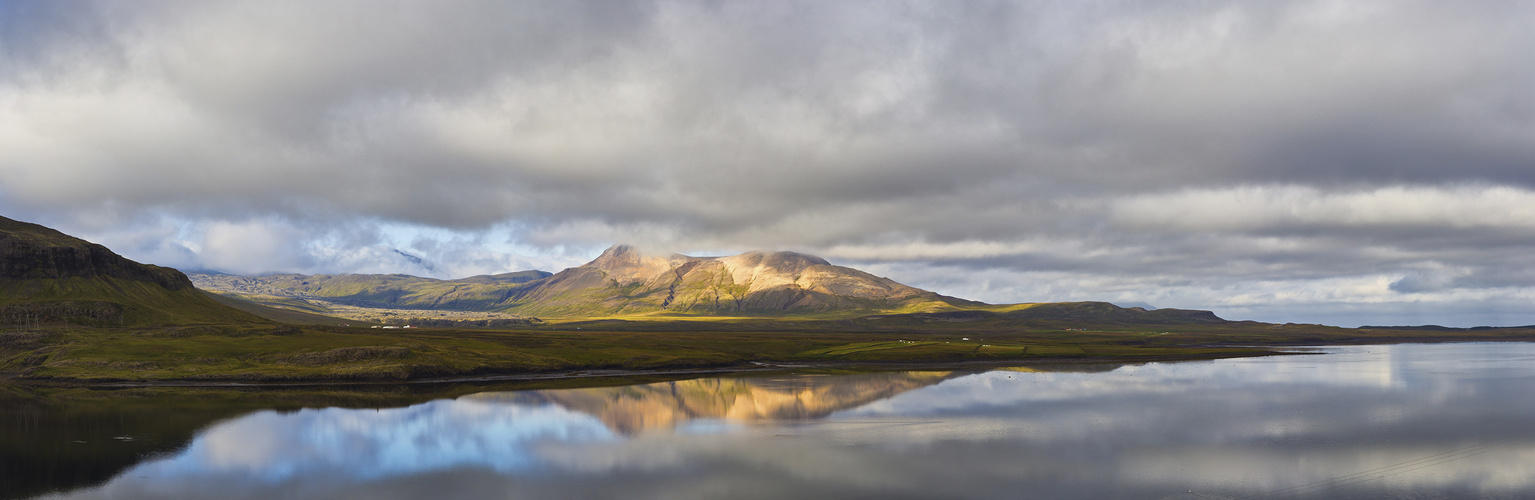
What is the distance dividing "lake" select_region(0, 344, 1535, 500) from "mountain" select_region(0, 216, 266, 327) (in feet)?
272

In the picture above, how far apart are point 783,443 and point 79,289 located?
190680mm

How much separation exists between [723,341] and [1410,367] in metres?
126

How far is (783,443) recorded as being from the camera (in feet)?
169

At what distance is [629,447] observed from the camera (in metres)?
50.4

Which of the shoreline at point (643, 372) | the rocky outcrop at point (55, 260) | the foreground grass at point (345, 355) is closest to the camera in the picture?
the shoreline at point (643, 372)

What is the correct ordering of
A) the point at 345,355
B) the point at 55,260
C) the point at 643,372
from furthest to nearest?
the point at 55,260 < the point at 643,372 < the point at 345,355

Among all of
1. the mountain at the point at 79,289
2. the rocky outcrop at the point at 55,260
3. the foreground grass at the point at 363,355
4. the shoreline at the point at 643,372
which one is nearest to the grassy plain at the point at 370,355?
the foreground grass at the point at 363,355

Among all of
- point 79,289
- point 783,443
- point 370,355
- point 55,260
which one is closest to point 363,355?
point 370,355

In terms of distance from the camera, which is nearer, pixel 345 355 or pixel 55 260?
pixel 345 355

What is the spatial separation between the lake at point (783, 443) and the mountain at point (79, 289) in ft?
272

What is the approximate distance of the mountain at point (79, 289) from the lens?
14912 centimetres

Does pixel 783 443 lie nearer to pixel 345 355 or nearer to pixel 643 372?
pixel 643 372

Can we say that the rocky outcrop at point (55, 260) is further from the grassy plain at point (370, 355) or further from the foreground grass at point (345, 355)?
the grassy plain at point (370, 355)

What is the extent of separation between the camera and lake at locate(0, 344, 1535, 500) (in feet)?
128
